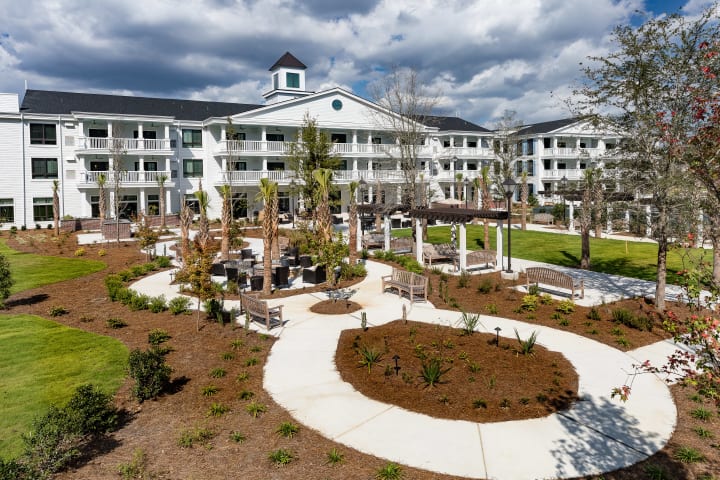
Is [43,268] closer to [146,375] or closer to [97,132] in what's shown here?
[146,375]

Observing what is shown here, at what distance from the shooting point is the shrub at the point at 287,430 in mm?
7750

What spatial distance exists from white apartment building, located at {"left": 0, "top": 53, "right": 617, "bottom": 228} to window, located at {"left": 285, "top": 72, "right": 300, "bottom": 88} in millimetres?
110

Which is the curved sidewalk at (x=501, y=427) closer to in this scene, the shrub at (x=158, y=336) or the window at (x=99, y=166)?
the shrub at (x=158, y=336)

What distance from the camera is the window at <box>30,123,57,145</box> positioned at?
132ft

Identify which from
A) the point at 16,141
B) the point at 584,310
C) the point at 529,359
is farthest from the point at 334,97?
the point at 529,359

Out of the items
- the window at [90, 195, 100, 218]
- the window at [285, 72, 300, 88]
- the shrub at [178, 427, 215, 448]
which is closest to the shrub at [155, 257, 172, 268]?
the shrub at [178, 427, 215, 448]

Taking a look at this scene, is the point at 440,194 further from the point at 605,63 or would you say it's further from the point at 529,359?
the point at 529,359

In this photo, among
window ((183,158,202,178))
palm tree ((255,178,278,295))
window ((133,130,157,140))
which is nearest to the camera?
palm tree ((255,178,278,295))

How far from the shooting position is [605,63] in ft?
46.6

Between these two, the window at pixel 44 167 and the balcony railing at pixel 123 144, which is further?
the window at pixel 44 167

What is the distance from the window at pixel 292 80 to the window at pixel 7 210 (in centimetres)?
Answer: 2875

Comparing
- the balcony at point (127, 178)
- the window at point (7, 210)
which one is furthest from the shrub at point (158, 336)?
the window at point (7, 210)

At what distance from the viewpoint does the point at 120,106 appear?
4438cm

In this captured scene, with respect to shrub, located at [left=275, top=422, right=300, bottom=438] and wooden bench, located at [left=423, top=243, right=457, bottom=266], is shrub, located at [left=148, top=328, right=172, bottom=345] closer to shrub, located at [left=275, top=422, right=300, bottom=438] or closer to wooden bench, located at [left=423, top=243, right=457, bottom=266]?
shrub, located at [left=275, top=422, right=300, bottom=438]
